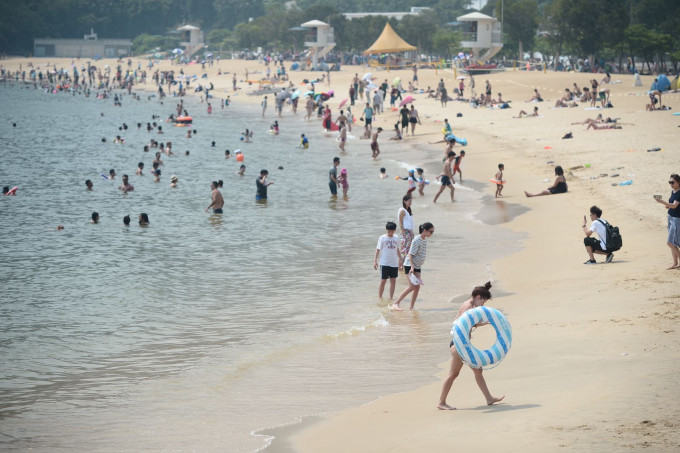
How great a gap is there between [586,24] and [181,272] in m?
59.1

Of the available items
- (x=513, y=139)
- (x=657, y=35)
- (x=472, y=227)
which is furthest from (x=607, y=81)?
(x=472, y=227)

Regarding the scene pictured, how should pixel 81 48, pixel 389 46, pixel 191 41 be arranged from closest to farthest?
pixel 389 46
pixel 191 41
pixel 81 48

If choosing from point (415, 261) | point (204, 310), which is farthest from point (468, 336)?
point (204, 310)

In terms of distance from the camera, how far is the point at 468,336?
894cm

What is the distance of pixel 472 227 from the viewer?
2353 cm

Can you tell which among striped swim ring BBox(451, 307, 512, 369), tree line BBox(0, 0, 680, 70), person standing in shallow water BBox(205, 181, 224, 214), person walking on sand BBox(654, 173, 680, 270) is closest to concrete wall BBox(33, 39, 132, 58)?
tree line BBox(0, 0, 680, 70)

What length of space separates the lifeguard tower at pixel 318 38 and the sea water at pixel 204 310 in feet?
212

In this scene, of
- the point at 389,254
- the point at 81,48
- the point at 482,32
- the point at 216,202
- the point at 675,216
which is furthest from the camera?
the point at 81,48

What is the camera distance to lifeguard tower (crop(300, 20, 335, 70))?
9812 cm

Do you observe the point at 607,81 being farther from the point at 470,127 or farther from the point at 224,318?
the point at 224,318

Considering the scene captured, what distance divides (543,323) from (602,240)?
4228 mm

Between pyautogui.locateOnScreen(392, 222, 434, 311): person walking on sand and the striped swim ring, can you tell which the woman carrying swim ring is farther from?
pyautogui.locateOnScreen(392, 222, 434, 311): person walking on sand

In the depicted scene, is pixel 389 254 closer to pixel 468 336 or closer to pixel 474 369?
pixel 474 369

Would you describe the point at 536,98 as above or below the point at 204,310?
above
